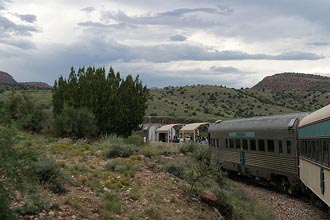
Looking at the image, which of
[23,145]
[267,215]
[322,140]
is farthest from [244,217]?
[23,145]

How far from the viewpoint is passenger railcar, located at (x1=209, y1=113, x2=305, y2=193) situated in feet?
66.1

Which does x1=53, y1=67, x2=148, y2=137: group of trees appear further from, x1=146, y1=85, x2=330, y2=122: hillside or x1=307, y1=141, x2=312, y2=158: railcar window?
x1=146, y1=85, x2=330, y2=122: hillside

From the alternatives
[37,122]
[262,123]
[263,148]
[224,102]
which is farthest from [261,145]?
[224,102]

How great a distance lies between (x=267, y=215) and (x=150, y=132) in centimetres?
4394

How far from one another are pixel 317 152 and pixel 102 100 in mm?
30097

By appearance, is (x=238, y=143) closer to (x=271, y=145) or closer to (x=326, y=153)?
(x=271, y=145)

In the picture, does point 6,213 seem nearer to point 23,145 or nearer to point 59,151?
point 23,145

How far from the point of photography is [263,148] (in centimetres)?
2316

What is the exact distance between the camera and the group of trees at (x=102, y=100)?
139 feet

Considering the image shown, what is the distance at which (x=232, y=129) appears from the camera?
91.7 feet

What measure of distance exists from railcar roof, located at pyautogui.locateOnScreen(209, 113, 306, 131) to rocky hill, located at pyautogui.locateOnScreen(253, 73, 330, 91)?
3723 inches

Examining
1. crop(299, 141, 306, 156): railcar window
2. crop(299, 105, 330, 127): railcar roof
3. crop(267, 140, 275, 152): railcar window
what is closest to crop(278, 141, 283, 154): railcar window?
crop(267, 140, 275, 152): railcar window

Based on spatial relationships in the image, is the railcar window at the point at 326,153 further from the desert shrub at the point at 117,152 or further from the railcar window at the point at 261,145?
the desert shrub at the point at 117,152

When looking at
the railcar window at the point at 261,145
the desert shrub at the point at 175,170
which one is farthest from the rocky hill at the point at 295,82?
the desert shrub at the point at 175,170
